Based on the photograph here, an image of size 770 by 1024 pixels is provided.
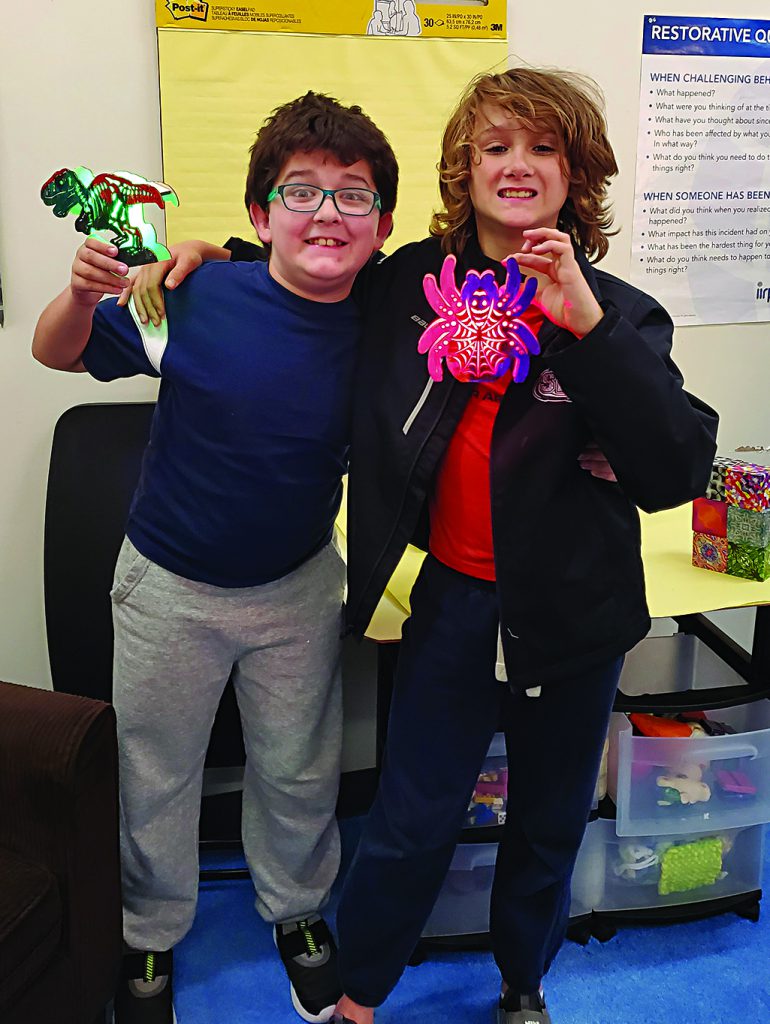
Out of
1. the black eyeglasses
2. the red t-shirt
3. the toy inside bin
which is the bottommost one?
the toy inside bin

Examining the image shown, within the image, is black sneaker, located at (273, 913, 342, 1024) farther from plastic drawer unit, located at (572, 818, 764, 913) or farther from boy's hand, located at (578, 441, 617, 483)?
boy's hand, located at (578, 441, 617, 483)

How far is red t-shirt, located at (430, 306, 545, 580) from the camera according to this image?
1.18 m

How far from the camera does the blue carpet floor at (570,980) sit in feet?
5.14

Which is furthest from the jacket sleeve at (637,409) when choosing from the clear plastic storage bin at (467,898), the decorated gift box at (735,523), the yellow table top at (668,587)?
the clear plastic storage bin at (467,898)

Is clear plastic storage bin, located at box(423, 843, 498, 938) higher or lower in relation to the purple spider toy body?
lower

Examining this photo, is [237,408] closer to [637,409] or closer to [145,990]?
[637,409]

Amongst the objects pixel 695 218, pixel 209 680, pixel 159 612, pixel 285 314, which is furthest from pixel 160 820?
pixel 695 218

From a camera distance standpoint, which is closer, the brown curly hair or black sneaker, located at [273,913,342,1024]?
the brown curly hair

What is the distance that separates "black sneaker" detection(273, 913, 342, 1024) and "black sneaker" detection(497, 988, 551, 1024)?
0.27m

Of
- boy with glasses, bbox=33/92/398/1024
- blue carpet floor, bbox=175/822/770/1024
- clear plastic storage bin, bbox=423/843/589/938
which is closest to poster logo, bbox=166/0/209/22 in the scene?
boy with glasses, bbox=33/92/398/1024

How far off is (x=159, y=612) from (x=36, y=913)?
1.36ft

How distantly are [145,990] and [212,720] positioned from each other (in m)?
0.46

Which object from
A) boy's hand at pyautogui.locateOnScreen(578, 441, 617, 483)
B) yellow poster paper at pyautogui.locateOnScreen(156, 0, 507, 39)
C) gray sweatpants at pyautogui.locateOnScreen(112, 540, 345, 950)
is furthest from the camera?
yellow poster paper at pyautogui.locateOnScreen(156, 0, 507, 39)

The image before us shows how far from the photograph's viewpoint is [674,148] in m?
2.04
